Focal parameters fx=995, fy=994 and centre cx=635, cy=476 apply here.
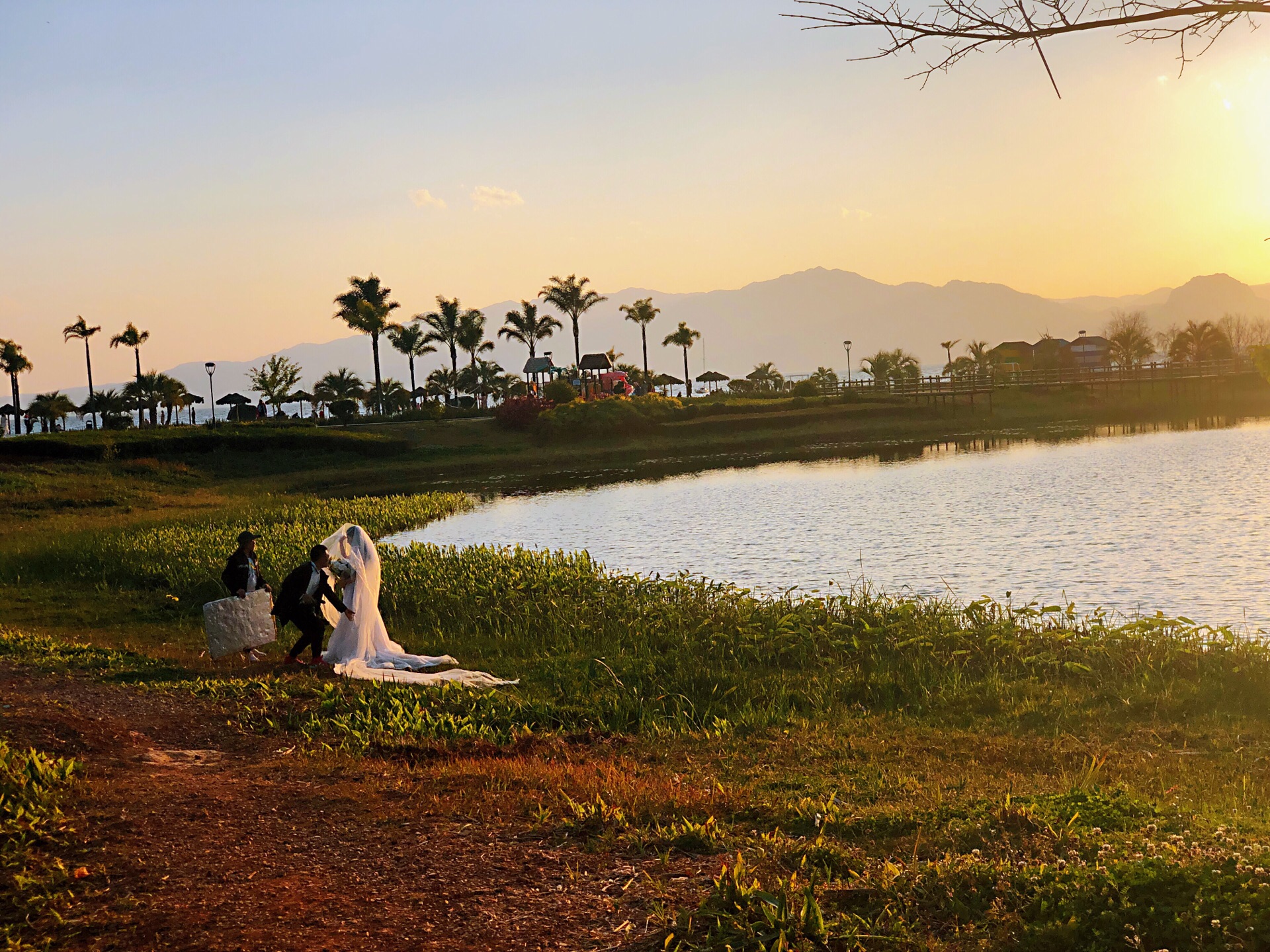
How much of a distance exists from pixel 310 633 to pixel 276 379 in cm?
8233

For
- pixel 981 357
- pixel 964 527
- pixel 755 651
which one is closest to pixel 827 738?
pixel 755 651

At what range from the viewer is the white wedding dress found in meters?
13.8

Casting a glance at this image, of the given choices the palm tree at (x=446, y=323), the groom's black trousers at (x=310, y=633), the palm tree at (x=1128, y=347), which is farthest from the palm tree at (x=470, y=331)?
the groom's black trousers at (x=310, y=633)

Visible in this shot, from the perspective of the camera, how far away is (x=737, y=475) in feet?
168

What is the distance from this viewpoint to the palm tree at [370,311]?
88188mm

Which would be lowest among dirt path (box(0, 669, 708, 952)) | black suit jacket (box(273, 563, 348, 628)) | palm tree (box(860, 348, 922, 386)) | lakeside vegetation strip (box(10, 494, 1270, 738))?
lakeside vegetation strip (box(10, 494, 1270, 738))

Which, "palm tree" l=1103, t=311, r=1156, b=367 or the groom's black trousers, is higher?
"palm tree" l=1103, t=311, r=1156, b=367

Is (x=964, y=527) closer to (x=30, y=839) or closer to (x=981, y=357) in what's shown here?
(x=30, y=839)

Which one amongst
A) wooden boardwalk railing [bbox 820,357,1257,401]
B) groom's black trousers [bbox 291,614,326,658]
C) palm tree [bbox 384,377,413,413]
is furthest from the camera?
palm tree [bbox 384,377,413,413]

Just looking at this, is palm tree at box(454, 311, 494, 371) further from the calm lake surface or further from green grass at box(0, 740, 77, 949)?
green grass at box(0, 740, 77, 949)

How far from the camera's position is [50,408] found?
91.4m

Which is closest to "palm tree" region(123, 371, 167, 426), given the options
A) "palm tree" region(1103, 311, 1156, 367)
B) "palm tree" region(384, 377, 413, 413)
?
"palm tree" region(384, 377, 413, 413)

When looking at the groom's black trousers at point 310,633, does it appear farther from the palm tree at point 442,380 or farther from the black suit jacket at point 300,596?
the palm tree at point 442,380

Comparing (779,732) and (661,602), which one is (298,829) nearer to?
(779,732)
